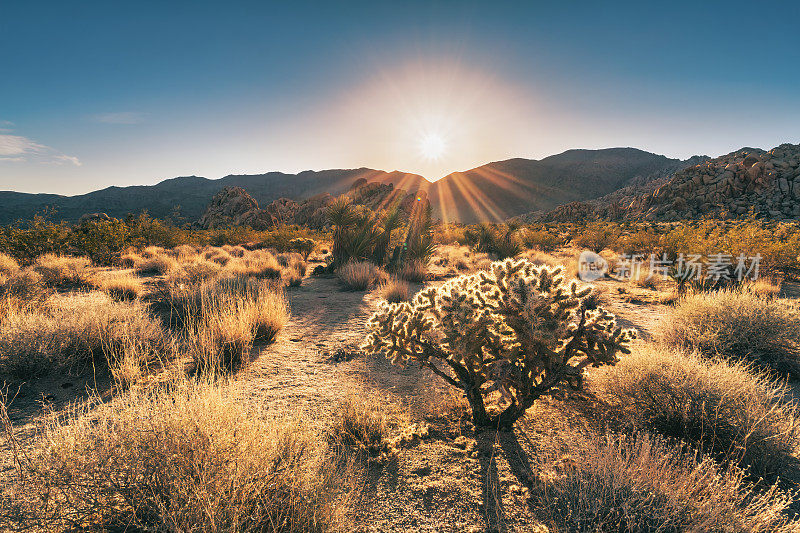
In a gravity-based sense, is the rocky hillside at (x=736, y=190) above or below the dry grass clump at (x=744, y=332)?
above

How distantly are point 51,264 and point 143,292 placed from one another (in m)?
3.69

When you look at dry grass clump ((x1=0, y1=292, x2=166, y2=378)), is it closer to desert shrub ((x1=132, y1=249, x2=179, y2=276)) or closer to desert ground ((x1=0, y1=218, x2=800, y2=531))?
desert ground ((x1=0, y1=218, x2=800, y2=531))

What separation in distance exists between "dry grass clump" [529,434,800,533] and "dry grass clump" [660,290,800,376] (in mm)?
3509

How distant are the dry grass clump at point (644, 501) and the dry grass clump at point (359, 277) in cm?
837

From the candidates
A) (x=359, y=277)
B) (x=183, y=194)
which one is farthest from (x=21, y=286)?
(x=183, y=194)

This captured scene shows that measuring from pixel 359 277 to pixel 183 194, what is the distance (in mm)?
108224

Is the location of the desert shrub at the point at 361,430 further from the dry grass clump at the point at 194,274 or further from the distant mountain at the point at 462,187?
the distant mountain at the point at 462,187

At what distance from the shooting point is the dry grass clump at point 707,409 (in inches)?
116

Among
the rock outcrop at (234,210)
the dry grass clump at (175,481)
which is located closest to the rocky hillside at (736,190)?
the dry grass clump at (175,481)

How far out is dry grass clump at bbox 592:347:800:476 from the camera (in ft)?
9.70

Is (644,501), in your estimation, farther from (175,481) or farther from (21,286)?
(21,286)

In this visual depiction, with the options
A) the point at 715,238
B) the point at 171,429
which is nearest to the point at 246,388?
the point at 171,429

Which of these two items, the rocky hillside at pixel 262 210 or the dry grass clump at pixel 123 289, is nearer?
the dry grass clump at pixel 123 289

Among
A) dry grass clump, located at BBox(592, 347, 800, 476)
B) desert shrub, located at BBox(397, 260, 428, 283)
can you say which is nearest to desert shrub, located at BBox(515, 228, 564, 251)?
desert shrub, located at BBox(397, 260, 428, 283)
